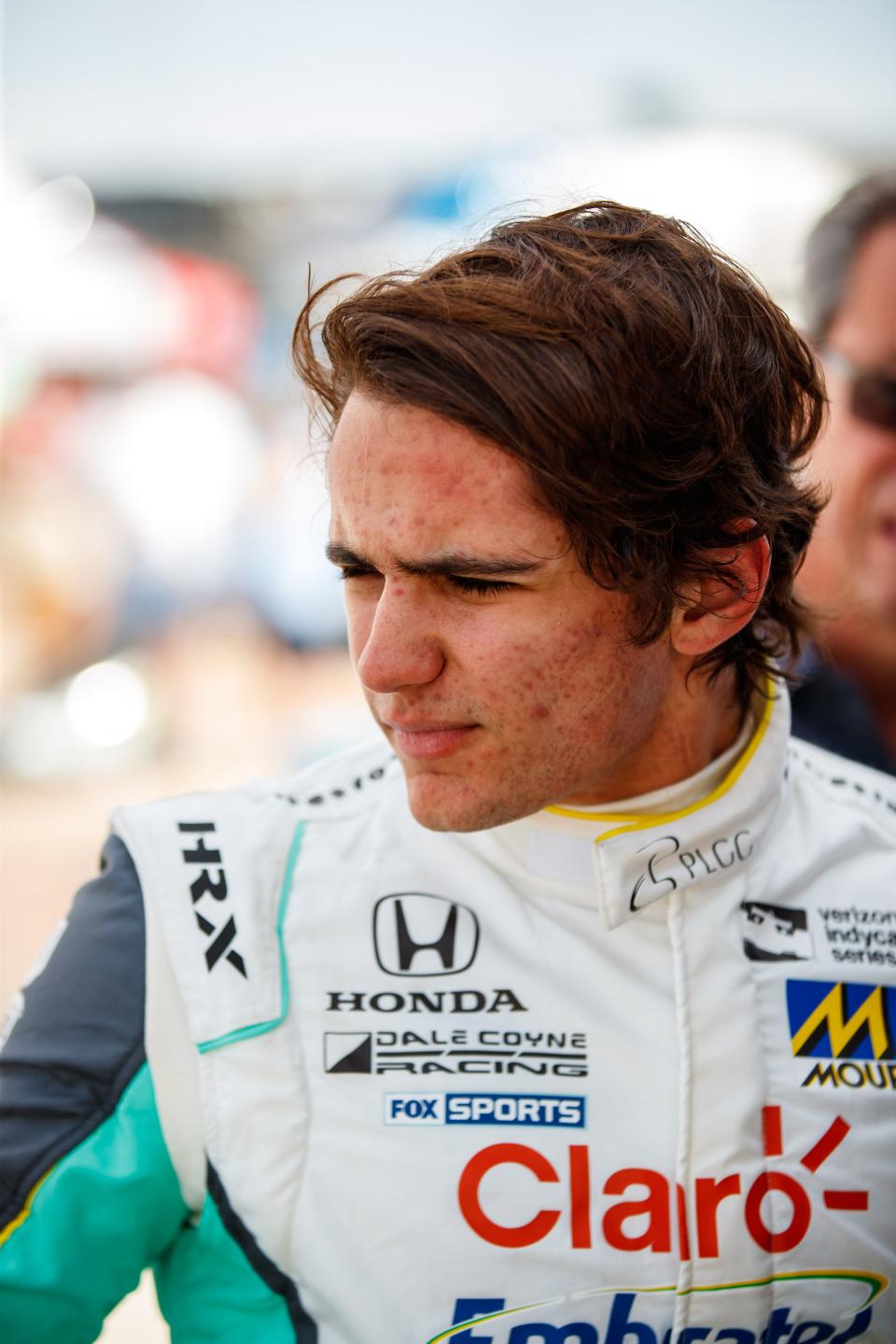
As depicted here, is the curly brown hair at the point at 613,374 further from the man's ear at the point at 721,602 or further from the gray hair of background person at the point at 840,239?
the gray hair of background person at the point at 840,239

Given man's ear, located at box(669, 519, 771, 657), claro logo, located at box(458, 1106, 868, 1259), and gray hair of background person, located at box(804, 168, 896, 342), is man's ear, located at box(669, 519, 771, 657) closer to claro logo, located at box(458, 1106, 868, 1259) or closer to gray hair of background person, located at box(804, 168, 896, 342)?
claro logo, located at box(458, 1106, 868, 1259)

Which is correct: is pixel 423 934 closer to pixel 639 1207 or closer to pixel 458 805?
pixel 458 805

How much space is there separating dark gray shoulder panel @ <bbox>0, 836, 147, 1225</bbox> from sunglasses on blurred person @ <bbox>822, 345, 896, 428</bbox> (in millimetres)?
1712

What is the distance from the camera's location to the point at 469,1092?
1.44 metres

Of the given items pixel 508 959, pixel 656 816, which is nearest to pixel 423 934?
pixel 508 959

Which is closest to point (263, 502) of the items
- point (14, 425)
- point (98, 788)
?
point (14, 425)

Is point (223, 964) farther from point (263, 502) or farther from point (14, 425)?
point (14, 425)

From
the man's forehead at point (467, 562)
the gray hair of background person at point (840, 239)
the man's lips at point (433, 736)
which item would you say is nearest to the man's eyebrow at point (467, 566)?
the man's forehead at point (467, 562)

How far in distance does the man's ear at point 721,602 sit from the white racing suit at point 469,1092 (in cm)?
21

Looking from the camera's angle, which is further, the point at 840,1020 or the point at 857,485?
the point at 857,485

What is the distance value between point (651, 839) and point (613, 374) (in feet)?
1.83

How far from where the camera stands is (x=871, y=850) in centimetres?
171

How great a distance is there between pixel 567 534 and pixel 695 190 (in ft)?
15.0

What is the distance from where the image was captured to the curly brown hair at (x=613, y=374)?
1.30 metres
